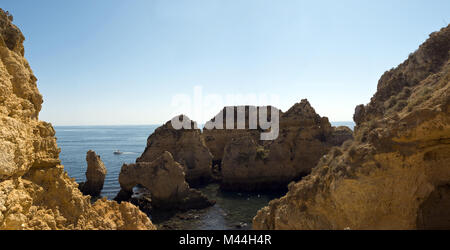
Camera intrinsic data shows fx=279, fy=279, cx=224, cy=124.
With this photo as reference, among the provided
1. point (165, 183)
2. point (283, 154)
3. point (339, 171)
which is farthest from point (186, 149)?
point (339, 171)

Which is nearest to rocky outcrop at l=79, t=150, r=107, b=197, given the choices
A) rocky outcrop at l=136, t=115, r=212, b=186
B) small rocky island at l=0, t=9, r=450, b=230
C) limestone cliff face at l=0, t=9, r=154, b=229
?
rocky outcrop at l=136, t=115, r=212, b=186

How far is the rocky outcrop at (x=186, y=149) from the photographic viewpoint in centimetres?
3847

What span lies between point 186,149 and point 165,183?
12.4m

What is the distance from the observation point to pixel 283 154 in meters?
36.0

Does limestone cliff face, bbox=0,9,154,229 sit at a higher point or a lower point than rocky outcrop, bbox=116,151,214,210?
higher

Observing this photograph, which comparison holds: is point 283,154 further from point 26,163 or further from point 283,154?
point 26,163

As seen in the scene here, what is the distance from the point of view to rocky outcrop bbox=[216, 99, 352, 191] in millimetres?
35312

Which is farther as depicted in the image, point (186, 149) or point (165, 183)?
point (186, 149)

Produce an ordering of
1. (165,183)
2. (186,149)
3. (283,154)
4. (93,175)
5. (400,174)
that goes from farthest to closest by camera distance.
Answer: (186,149)
(283,154)
(93,175)
(165,183)
(400,174)

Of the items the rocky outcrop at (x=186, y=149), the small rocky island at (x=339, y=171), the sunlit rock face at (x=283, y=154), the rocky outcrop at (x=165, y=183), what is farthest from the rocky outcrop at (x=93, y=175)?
the small rocky island at (x=339, y=171)

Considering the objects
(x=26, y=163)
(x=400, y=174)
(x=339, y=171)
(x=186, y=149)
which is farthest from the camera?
(x=186, y=149)

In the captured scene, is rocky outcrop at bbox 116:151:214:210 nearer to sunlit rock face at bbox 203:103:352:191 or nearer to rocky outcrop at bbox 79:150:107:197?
rocky outcrop at bbox 79:150:107:197

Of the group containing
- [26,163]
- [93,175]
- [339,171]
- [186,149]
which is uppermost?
[26,163]

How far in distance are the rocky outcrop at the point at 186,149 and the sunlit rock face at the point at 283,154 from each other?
3.89 m
